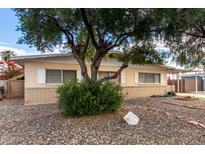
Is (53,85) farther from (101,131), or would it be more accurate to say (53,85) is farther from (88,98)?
(101,131)

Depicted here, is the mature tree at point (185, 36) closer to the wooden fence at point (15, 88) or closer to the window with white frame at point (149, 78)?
the window with white frame at point (149, 78)

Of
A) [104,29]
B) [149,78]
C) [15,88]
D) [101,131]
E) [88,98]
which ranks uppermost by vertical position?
[104,29]

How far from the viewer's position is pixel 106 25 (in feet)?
24.9

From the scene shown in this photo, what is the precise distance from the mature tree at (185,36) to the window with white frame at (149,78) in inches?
218

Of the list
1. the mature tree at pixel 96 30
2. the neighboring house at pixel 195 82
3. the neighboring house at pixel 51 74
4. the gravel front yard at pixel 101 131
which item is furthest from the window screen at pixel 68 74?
the neighboring house at pixel 195 82

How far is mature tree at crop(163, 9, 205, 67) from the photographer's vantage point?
6367 mm

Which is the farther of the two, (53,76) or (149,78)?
(149,78)

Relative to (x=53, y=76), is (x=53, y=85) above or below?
below

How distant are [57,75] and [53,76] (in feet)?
0.84

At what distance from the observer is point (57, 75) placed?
47.3ft

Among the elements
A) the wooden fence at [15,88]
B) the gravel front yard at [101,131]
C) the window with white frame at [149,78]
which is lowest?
the gravel front yard at [101,131]

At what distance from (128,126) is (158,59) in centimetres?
→ 443

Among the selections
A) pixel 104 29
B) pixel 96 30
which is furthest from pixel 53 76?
pixel 104 29

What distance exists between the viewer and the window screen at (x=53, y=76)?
1410 cm
